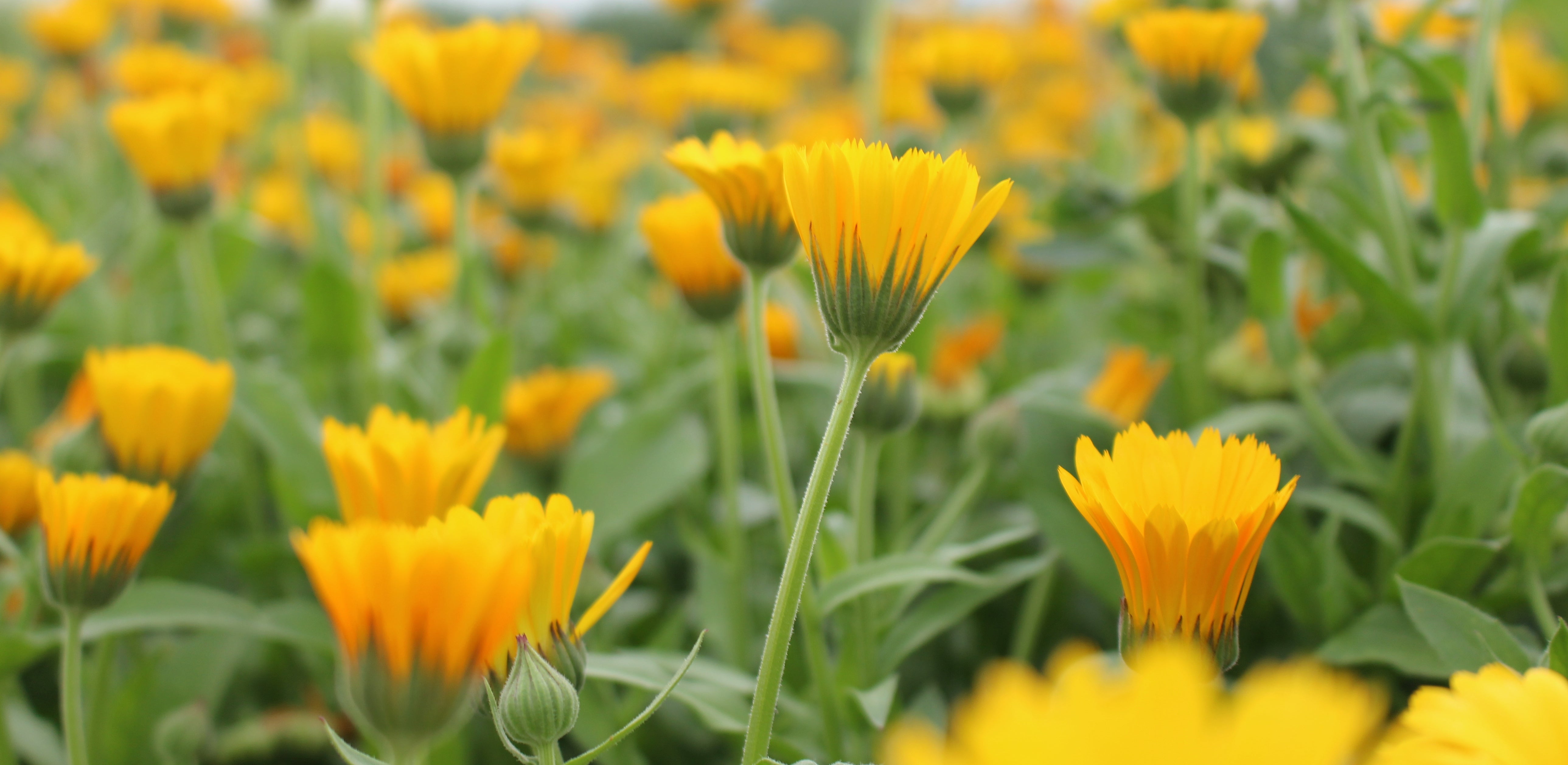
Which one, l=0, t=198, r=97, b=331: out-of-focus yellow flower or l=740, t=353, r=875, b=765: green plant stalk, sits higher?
l=740, t=353, r=875, b=765: green plant stalk

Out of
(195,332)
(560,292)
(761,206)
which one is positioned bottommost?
(560,292)

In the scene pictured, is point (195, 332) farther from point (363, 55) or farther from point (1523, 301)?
point (1523, 301)

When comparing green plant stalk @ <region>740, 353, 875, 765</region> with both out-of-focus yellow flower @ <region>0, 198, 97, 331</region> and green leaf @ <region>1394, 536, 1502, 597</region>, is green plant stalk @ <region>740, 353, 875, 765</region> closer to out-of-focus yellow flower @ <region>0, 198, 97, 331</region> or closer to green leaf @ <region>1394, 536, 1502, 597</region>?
green leaf @ <region>1394, 536, 1502, 597</region>

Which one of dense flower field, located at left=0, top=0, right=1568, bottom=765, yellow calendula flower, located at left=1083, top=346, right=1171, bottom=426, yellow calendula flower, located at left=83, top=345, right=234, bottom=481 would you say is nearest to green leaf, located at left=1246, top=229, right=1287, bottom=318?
dense flower field, located at left=0, top=0, right=1568, bottom=765

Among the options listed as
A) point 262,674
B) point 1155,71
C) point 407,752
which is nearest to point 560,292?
point 262,674

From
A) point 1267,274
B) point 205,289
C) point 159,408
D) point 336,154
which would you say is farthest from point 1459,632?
point 336,154

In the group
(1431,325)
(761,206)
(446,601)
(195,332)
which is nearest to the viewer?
(446,601)
